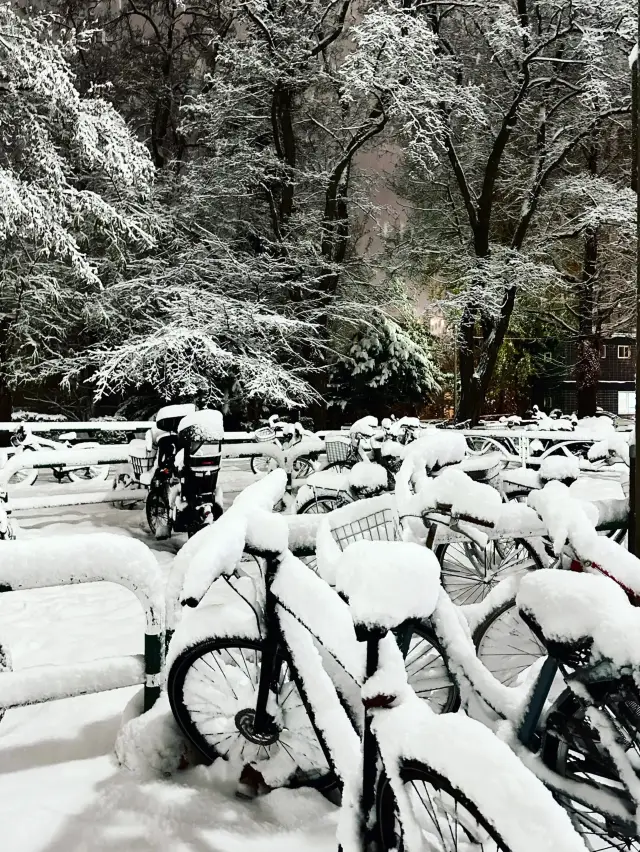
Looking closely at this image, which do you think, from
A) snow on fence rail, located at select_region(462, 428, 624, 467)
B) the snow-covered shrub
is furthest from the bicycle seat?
the snow-covered shrub

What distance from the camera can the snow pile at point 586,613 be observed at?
1.50 meters

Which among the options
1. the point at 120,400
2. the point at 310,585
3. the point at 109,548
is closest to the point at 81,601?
the point at 109,548

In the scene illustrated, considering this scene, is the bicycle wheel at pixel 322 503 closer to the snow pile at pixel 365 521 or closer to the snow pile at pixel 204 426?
the snow pile at pixel 204 426

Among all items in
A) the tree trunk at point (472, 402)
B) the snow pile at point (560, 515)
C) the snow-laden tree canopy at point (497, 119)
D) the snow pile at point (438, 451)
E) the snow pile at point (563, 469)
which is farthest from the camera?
the tree trunk at point (472, 402)

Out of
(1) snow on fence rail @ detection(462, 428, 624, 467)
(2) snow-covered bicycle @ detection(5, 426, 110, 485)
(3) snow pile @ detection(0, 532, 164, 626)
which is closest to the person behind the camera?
(3) snow pile @ detection(0, 532, 164, 626)

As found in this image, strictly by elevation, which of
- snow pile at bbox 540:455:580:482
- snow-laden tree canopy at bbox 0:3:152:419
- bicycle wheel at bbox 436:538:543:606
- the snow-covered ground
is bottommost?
the snow-covered ground

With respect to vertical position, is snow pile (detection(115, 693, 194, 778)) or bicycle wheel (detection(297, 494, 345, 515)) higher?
bicycle wheel (detection(297, 494, 345, 515))

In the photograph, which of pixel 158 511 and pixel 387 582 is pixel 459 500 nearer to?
pixel 387 582

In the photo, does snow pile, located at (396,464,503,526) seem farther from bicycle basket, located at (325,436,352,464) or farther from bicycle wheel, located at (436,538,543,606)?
bicycle basket, located at (325,436,352,464)

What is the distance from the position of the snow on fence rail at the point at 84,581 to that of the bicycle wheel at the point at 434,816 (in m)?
1.15

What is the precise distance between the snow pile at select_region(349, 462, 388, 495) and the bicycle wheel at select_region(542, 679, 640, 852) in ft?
5.59

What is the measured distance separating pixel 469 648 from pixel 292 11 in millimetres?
15796

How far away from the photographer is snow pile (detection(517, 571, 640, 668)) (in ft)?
4.94

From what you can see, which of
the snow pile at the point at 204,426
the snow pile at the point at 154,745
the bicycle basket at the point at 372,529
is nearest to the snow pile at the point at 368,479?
the bicycle basket at the point at 372,529
